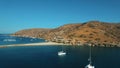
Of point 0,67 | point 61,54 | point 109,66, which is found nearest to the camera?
point 0,67

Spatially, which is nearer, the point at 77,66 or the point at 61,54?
the point at 77,66

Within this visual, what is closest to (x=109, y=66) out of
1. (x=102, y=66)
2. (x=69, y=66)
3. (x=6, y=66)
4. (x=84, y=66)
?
(x=102, y=66)

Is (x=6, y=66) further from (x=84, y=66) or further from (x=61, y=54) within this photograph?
(x=61, y=54)

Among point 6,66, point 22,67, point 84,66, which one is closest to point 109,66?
point 84,66

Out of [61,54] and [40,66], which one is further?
[61,54]

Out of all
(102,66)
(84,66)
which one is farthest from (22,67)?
(102,66)

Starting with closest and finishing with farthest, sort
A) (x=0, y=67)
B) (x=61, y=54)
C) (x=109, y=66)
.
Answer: (x=0, y=67)
(x=109, y=66)
(x=61, y=54)

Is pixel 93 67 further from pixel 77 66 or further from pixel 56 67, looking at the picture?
pixel 56 67
